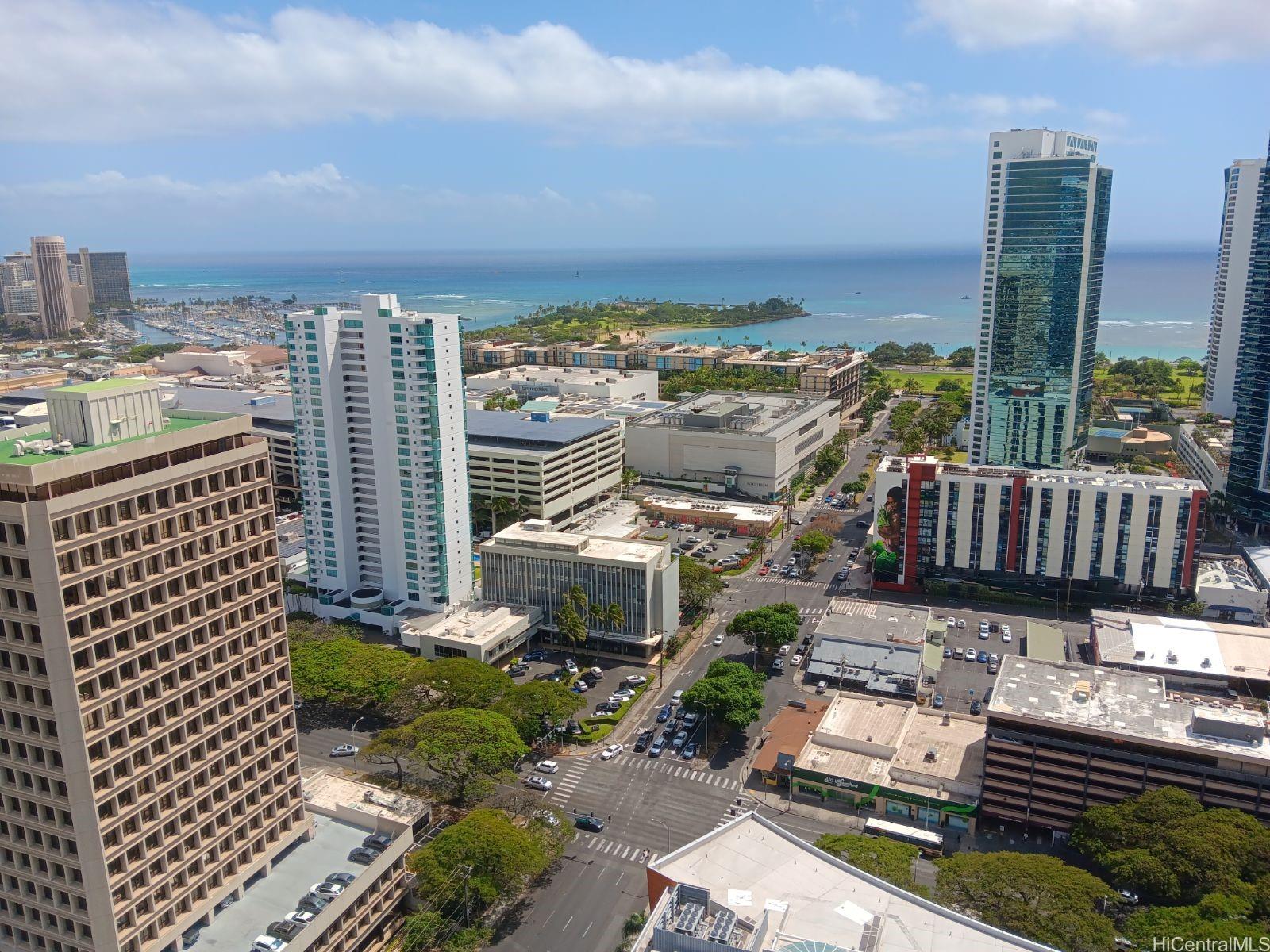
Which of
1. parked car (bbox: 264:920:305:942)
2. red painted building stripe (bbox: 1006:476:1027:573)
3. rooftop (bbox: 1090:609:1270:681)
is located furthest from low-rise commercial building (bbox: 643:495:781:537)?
parked car (bbox: 264:920:305:942)

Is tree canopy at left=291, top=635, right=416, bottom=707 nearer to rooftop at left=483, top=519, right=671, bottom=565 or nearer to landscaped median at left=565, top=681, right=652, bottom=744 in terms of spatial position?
landscaped median at left=565, top=681, right=652, bottom=744

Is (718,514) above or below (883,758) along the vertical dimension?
above

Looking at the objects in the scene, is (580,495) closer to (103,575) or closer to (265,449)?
(265,449)

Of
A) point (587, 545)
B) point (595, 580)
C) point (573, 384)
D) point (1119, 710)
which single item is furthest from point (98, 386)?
point (573, 384)

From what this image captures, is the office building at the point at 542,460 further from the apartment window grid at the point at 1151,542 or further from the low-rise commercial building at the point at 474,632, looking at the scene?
the apartment window grid at the point at 1151,542

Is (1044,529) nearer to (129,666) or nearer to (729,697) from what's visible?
(729,697)

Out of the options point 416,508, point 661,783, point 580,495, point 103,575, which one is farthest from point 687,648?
point 103,575
